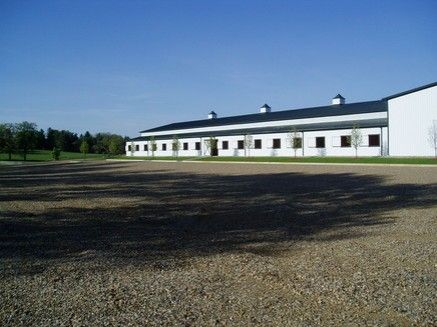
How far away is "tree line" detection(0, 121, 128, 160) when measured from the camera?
52781 millimetres

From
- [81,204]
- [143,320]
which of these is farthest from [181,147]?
[143,320]

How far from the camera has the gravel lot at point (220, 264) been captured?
148 inches

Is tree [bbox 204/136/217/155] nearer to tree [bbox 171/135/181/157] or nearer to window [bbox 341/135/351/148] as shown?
tree [bbox 171/135/181/157]

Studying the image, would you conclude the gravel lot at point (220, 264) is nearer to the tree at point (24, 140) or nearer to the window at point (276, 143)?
the window at point (276, 143)

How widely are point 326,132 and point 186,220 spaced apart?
33.7 m

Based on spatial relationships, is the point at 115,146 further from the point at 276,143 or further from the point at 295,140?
the point at 295,140

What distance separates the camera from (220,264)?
5.36 meters

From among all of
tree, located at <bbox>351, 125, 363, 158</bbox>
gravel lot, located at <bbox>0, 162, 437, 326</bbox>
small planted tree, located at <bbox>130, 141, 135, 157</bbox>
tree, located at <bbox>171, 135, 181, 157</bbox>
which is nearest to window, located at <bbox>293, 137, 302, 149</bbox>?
tree, located at <bbox>351, 125, 363, 158</bbox>

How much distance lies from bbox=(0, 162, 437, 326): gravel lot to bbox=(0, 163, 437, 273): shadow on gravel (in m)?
0.04

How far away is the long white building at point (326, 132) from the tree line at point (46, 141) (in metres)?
12.4

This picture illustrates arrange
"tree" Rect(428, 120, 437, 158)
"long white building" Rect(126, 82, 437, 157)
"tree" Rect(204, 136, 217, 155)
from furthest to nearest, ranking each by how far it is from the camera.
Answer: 1. "tree" Rect(204, 136, 217, 155)
2. "long white building" Rect(126, 82, 437, 157)
3. "tree" Rect(428, 120, 437, 158)

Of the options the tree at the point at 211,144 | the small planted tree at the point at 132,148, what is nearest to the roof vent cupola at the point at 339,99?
the tree at the point at 211,144

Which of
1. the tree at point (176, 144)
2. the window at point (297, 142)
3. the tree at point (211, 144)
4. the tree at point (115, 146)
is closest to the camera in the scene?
the window at point (297, 142)

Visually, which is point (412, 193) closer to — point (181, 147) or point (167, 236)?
point (167, 236)
